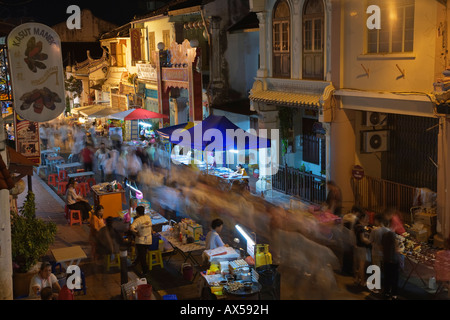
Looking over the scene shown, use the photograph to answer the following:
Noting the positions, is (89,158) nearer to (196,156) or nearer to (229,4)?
(196,156)

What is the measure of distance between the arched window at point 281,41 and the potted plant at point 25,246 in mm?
10264

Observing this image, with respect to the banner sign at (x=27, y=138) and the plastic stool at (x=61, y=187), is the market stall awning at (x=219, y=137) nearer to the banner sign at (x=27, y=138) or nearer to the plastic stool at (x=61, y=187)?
the banner sign at (x=27, y=138)

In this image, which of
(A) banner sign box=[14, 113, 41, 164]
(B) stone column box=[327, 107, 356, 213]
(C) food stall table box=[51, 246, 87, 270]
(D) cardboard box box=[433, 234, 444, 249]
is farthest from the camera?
(B) stone column box=[327, 107, 356, 213]

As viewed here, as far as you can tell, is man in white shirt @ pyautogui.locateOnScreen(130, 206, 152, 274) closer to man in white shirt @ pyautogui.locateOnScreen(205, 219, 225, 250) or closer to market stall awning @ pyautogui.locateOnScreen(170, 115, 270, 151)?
man in white shirt @ pyautogui.locateOnScreen(205, 219, 225, 250)

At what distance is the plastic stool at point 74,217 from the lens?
1613 cm

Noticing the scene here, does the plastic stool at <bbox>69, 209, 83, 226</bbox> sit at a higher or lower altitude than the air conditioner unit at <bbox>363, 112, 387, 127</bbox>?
lower

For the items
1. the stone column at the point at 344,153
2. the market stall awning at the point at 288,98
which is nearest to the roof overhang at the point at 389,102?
the stone column at the point at 344,153

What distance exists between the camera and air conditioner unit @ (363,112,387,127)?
15961 mm

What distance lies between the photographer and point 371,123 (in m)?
16.1

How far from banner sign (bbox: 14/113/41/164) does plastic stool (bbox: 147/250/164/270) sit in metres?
5.05

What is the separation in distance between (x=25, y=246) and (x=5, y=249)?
1.07 m

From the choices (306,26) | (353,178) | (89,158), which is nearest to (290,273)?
(353,178)

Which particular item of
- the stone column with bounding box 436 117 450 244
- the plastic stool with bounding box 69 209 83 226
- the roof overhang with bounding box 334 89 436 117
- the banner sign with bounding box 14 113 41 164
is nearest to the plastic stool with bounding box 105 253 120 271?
the plastic stool with bounding box 69 209 83 226

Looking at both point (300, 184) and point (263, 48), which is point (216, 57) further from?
point (300, 184)
